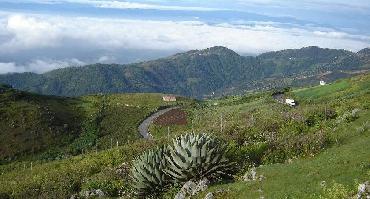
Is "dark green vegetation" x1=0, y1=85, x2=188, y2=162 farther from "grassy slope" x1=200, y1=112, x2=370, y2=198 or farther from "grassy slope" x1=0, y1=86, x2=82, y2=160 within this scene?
"grassy slope" x1=200, y1=112, x2=370, y2=198

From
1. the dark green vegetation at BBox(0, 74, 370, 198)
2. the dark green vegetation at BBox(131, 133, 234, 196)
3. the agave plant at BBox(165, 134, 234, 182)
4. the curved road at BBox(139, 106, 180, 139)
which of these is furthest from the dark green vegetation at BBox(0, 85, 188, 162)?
the agave plant at BBox(165, 134, 234, 182)

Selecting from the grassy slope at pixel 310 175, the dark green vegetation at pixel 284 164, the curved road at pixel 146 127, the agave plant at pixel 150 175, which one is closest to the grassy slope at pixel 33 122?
the curved road at pixel 146 127

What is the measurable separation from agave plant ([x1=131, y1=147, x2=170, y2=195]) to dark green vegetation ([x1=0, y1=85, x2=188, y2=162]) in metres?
44.6

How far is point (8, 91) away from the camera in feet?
338

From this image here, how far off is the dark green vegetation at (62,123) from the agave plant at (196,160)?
45.7 m

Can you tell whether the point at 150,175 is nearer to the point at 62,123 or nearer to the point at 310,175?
the point at 310,175

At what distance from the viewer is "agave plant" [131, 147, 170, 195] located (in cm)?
1973

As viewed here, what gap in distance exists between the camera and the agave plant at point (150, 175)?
19.7m

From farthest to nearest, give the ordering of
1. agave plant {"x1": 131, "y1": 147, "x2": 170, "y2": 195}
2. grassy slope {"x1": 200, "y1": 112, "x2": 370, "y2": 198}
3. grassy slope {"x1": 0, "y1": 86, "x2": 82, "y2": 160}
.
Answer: grassy slope {"x1": 0, "y1": 86, "x2": 82, "y2": 160} < agave plant {"x1": 131, "y1": 147, "x2": 170, "y2": 195} < grassy slope {"x1": 200, "y1": 112, "x2": 370, "y2": 198}

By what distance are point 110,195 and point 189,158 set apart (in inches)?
254

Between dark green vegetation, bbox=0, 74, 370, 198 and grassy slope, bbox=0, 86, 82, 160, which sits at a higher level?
dark green vegetation, bbox=0, 74, 370, 198

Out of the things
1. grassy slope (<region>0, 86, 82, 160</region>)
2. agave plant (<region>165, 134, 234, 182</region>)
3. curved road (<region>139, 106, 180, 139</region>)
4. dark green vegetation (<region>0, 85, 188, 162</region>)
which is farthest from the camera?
grassy slope (<region>0, 86, 82, 160</region>)

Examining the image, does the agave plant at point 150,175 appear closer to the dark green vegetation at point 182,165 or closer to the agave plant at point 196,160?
the dark green vegetation at point 182,165

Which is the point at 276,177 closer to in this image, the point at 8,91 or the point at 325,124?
the point at 325,124
